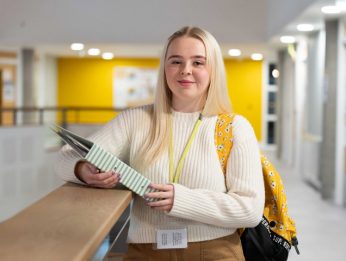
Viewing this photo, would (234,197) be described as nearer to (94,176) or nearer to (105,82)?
(94,176)

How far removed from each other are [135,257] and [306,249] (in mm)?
4633

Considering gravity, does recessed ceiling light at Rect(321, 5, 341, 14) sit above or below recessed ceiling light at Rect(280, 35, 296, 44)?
below

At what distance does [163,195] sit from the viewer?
2.02 metres

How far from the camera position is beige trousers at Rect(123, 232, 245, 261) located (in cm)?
214

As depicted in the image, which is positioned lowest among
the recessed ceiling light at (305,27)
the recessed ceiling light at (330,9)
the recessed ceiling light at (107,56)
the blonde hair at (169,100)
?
the blonde hair at (169,100)

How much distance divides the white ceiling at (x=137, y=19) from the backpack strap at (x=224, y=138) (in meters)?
12.5

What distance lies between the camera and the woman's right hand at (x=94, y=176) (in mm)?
2117

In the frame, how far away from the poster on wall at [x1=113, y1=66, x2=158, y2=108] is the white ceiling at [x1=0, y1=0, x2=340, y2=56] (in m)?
8.45

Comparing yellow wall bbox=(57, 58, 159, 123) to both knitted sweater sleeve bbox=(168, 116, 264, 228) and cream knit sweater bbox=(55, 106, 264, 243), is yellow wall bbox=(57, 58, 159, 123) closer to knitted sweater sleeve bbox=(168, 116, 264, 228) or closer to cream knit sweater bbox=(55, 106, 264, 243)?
cream knit sweater bbox=(55, 106, 264, 243)

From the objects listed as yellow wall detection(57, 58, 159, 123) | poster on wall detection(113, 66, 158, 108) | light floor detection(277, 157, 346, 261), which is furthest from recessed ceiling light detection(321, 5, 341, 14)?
yellow wall detection(57, 58, 159, 123)

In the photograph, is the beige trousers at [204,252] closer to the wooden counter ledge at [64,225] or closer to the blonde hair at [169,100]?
the wooden counter ledge at [64,225]

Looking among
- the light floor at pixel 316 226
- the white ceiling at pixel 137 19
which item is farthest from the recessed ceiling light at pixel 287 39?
the light floor at pixel 316 226

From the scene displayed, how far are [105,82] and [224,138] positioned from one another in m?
22.1

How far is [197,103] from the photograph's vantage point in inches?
89.6
